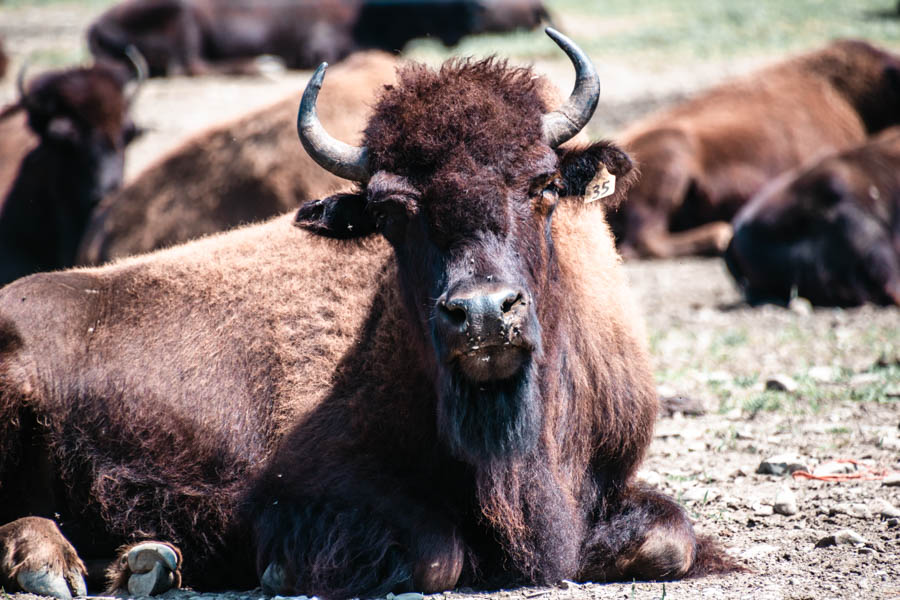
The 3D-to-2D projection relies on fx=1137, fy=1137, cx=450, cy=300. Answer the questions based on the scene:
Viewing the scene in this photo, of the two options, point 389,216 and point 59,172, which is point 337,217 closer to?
point 389,216

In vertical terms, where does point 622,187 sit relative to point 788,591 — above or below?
above

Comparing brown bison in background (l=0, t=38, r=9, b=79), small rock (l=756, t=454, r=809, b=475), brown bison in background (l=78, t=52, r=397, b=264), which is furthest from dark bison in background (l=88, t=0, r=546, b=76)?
small rock (l=756, t=454, r=809, b=475)

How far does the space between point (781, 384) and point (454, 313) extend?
382cm

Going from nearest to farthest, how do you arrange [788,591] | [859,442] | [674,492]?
[788,591] < [674,492] < [859,442]

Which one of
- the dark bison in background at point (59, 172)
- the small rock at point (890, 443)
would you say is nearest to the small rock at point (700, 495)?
the small rock at point (890, 443)

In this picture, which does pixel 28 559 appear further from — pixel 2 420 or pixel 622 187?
pixel 622 187

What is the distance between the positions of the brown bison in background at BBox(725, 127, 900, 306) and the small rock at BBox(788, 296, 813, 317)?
59 millimetres

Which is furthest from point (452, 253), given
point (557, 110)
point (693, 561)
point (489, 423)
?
point (693, 561)

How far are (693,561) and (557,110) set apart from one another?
1925 millimetres

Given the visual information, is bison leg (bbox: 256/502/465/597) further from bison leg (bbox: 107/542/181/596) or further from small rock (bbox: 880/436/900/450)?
small rock (bbox: 880/436/900/450)

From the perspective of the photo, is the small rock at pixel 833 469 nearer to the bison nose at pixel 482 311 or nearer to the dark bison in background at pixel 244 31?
the bison nose at pixel 482 311

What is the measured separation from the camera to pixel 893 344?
8.38m

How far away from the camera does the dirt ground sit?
172 inches

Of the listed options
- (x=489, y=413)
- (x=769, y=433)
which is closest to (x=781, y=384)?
(x=769, y=433)
